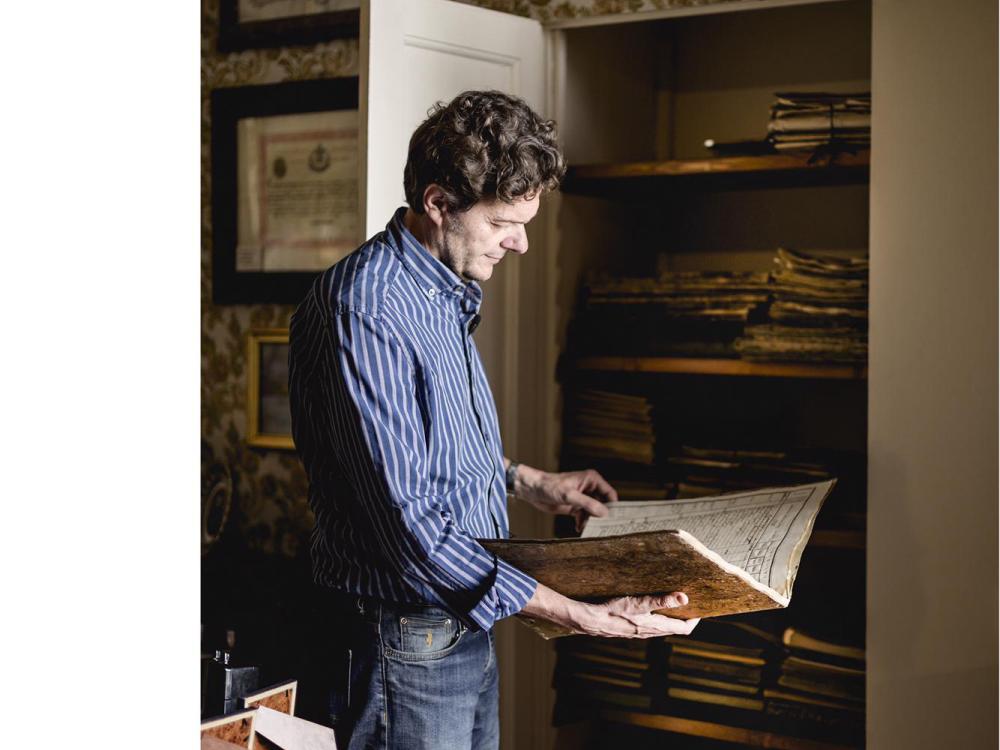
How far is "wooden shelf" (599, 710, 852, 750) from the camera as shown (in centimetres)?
261

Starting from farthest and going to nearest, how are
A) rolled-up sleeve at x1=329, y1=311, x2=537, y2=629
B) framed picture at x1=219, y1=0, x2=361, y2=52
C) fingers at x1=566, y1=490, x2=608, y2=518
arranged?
framed picture at x1=219, y1=0, x2=361, y2=52 → fingers at x1=566, y1=490, x2=608, y2=518 → rolled-up sleeve at x1=329, y1=311, x2=537, y2=629

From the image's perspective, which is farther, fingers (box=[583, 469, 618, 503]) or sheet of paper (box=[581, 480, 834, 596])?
fingers (box=[583, 469, 618, 503])

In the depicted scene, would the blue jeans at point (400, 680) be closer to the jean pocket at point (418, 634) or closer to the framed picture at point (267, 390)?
the jean pocket at point (418, 634)

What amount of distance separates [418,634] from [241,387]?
1868 millimetres

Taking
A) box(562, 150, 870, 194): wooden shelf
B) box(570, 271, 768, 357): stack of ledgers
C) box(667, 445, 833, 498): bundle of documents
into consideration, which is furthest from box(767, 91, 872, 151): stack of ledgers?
box(667, 445, 833, 498): bundle of documents

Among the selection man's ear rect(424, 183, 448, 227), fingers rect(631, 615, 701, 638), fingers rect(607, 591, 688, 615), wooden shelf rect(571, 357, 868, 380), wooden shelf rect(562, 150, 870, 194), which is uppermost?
wooden shelf rect(562, 150, 870, 194)

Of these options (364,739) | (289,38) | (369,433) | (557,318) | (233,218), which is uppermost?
(289,38)

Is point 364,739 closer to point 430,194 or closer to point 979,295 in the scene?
point 430,194

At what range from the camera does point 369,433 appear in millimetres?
1375

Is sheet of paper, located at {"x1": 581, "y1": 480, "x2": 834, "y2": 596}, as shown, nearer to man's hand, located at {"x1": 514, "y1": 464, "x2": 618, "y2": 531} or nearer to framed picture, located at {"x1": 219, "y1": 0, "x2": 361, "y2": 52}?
man's hand, located at {"x1": 514, "y1": 464, "x2": 618, "y2": 531}

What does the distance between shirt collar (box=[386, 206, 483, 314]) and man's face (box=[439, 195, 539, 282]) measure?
19mm

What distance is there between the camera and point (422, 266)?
158 cm
